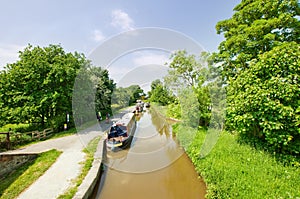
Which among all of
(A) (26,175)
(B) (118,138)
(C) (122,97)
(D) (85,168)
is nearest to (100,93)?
(B) (118,138)

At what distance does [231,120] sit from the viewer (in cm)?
648

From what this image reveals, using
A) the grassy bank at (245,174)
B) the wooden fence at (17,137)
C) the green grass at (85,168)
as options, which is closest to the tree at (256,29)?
the grassy bank at (245,174)

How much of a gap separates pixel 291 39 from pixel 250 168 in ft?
25.8

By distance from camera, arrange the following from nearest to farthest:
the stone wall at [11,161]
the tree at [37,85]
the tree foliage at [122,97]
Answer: the stone wall at [11,161] → the tree at [37,85] → the tree foliage at [122,97]

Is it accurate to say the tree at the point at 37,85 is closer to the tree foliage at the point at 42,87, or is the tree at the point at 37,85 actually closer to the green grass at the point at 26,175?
the tree foliage at the point at 42,87

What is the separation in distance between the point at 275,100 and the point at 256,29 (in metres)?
5.29

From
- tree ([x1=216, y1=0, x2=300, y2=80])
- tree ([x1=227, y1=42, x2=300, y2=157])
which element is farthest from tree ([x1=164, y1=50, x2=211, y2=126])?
tree ([x1=227, y1=42, x2=300, y2=157])

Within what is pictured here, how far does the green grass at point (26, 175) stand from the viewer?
465 cm

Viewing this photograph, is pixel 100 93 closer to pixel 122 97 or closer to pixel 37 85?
pixel 37 85

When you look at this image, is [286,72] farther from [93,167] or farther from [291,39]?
[93,167]

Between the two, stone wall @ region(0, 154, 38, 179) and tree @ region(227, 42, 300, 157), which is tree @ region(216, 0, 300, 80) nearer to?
tree @ region(227, 42, 300, 157)

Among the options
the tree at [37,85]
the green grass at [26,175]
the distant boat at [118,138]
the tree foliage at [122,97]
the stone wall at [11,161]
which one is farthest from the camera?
the tree foliage at [122,97]

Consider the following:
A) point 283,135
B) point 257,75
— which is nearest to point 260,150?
point 283,135

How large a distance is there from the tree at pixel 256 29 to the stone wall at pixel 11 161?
11.0 m
